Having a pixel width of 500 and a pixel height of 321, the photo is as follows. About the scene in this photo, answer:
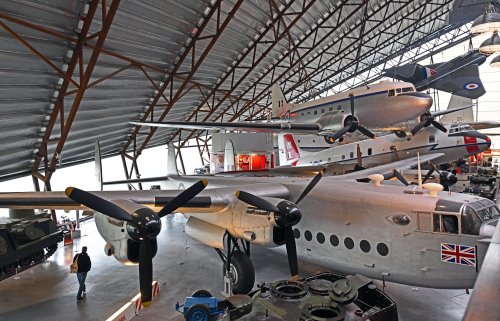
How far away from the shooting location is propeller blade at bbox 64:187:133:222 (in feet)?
20.8

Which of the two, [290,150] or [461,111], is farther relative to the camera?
[461,111]

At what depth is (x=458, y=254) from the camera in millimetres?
6996

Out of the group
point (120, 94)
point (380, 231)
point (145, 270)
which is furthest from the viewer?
point (120, 94)

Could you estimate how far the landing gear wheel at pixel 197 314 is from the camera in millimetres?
5430

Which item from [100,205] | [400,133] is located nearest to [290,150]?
[400,133]

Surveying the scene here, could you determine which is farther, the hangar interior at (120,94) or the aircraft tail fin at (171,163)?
the aircraft tail fin at (171,163)

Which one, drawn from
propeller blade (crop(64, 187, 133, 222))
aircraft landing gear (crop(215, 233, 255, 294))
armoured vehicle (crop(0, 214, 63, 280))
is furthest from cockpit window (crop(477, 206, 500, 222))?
armoured vehicle (crop(0, 214, 63, 280))

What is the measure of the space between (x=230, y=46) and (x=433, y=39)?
28.8 meters

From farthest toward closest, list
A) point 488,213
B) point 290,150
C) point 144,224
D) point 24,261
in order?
point 290,150 < point 24,261 < point 488,213 < point 144,224

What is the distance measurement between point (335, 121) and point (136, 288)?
11.4 metres

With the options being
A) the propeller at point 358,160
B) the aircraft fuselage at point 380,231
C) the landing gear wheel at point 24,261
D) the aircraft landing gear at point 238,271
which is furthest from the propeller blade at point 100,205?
the propeller at point 358,160

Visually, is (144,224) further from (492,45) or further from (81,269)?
(492,45)

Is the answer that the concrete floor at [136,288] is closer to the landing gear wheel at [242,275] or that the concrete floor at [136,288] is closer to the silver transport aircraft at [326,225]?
the landing gear wheel at [242,275]

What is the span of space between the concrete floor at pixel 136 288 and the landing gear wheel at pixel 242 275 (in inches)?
37.8
